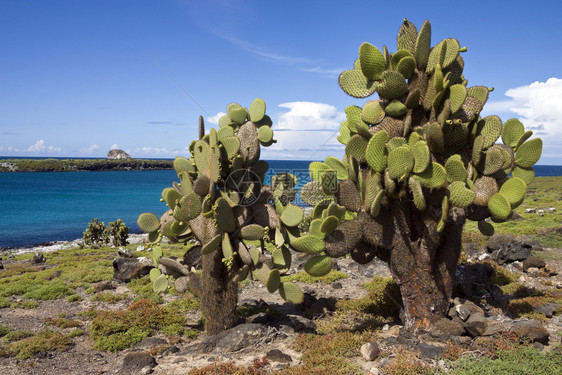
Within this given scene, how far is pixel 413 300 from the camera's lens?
23.4 feet

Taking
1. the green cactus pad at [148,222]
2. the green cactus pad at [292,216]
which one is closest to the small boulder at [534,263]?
the green cactus pad at [292,216]

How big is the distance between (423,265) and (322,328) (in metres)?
2.47

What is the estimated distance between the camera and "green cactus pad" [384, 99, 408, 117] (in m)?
6.71

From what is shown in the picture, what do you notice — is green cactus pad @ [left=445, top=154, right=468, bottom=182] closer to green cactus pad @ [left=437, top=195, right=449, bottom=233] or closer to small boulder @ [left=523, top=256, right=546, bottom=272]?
green cactus pad @ [left=437, top=195, right=449, bottom=233]

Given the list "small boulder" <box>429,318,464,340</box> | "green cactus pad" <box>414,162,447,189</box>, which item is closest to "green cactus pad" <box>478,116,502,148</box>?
"green cactus pad" <box>414,162,447,189</box>

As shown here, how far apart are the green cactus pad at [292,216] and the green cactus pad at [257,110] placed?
2.19m

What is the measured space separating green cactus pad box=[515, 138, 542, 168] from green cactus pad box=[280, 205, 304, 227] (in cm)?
438

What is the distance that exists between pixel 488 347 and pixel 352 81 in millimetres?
5119

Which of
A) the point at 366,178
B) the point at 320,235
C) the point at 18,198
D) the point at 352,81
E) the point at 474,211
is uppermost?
the point at 352,81

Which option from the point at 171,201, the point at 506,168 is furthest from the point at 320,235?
the point at 506,168

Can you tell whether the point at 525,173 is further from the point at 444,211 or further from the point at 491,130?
the point at 444,211

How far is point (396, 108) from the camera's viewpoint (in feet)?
22.1

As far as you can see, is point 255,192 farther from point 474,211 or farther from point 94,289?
point 94,289

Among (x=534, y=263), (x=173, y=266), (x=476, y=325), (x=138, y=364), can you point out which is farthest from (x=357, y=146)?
(x=534, y=263)
